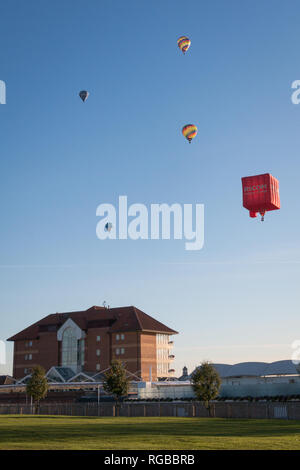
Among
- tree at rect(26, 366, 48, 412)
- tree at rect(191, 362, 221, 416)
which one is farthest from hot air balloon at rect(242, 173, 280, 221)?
tree at rect(26, 366, 48, 412)

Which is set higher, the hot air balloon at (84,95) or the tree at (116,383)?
the hot air balloon at (84,95)

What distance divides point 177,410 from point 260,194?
82.9 feet

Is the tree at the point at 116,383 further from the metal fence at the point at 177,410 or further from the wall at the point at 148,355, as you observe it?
the wall at the point at 148,355

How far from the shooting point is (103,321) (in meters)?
109

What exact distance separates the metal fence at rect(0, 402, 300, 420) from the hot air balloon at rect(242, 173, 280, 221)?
52.6 ft

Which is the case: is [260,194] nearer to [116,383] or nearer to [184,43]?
[184,43]

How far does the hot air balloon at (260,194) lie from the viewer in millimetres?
39750

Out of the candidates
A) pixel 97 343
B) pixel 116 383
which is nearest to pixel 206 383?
pixel 116 383

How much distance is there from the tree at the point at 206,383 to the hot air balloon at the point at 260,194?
76.8 ft

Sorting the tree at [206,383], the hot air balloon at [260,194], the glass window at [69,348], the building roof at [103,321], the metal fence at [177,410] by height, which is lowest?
the metal fence at [177,410]

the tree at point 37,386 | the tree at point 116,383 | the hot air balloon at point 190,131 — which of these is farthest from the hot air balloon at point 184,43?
the tree at point 37,386

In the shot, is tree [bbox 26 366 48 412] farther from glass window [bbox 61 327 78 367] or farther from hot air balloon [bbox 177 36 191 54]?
hot air balloon [bbox 177 36 191 54]

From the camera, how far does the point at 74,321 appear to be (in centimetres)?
10988
